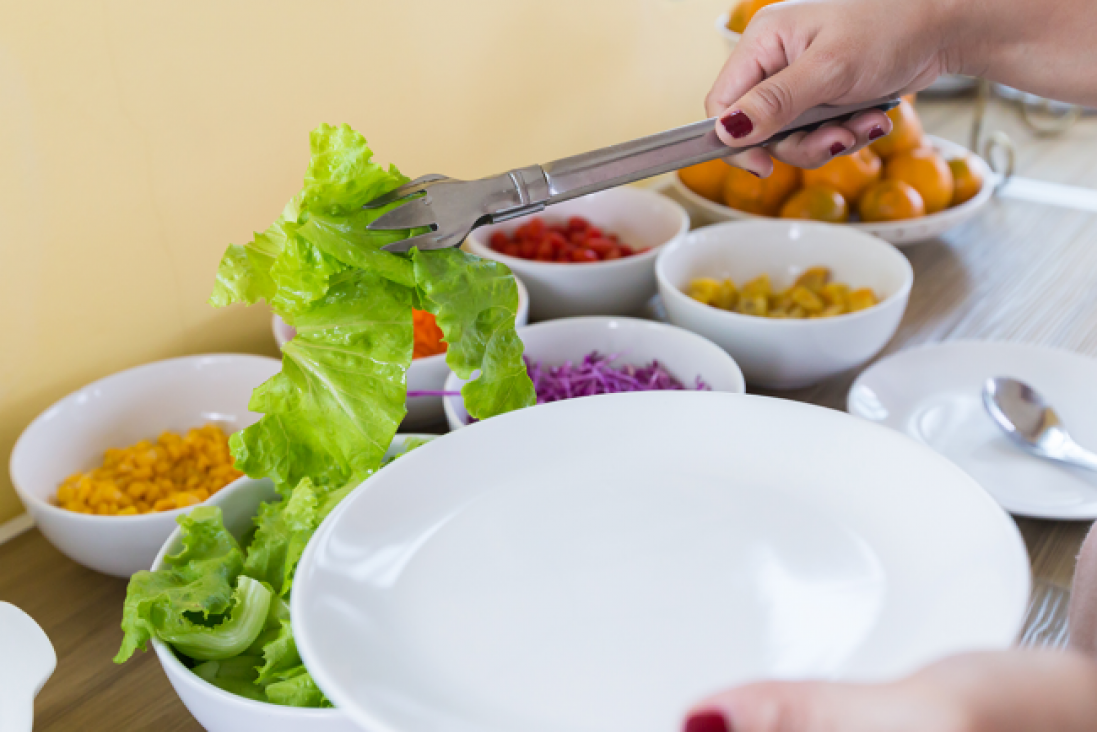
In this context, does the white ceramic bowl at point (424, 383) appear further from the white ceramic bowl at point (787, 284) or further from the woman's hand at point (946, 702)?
the woman's hand at point (946, 702)

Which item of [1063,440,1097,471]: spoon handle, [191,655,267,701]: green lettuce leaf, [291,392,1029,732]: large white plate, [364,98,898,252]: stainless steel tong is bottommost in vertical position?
[1063,440,1097,471]: spoon handle

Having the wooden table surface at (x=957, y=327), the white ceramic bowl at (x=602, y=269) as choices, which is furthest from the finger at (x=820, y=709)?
the white ceramic bowl at (x=602, y=269)

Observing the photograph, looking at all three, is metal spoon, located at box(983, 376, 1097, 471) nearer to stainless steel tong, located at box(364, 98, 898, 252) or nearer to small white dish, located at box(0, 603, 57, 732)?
stainless steel tong, located at box(364, 98, 898, 252)

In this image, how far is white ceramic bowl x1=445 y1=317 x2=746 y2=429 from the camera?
3.53ft

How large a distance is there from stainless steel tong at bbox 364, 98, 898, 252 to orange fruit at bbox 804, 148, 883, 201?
27.1 inches

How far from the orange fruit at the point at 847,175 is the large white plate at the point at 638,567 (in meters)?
0.91

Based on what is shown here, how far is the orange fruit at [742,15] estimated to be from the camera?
5.02 ft

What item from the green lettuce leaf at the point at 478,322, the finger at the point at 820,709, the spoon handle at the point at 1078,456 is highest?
the finger at the point at 820,709

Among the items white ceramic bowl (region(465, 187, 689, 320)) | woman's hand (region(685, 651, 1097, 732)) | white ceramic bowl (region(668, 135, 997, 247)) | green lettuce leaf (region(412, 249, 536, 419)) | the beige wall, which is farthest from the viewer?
white ceramic bowl (region(668, 135, 997, 247))

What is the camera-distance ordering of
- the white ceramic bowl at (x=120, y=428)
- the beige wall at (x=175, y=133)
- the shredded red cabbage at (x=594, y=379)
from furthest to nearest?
the shredded red cabbage at (x=594, y=379) < the beige wall at (x=175, y=133) < the white ceramic bowl at (x=120, y=428)

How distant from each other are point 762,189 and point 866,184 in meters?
0.18

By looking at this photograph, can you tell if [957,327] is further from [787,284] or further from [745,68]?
[745,68]

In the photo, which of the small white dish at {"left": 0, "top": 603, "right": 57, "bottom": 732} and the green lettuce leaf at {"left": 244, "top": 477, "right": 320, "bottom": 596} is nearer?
the small white dish at {"left": 0, "top": 603, "right": 57, "bottom": 732}

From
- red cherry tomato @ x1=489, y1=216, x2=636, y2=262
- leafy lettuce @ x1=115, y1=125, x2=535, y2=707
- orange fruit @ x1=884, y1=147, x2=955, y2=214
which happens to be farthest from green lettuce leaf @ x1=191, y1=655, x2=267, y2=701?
orange fruit @ x1=884, y1=147, x2=955, y2=214
